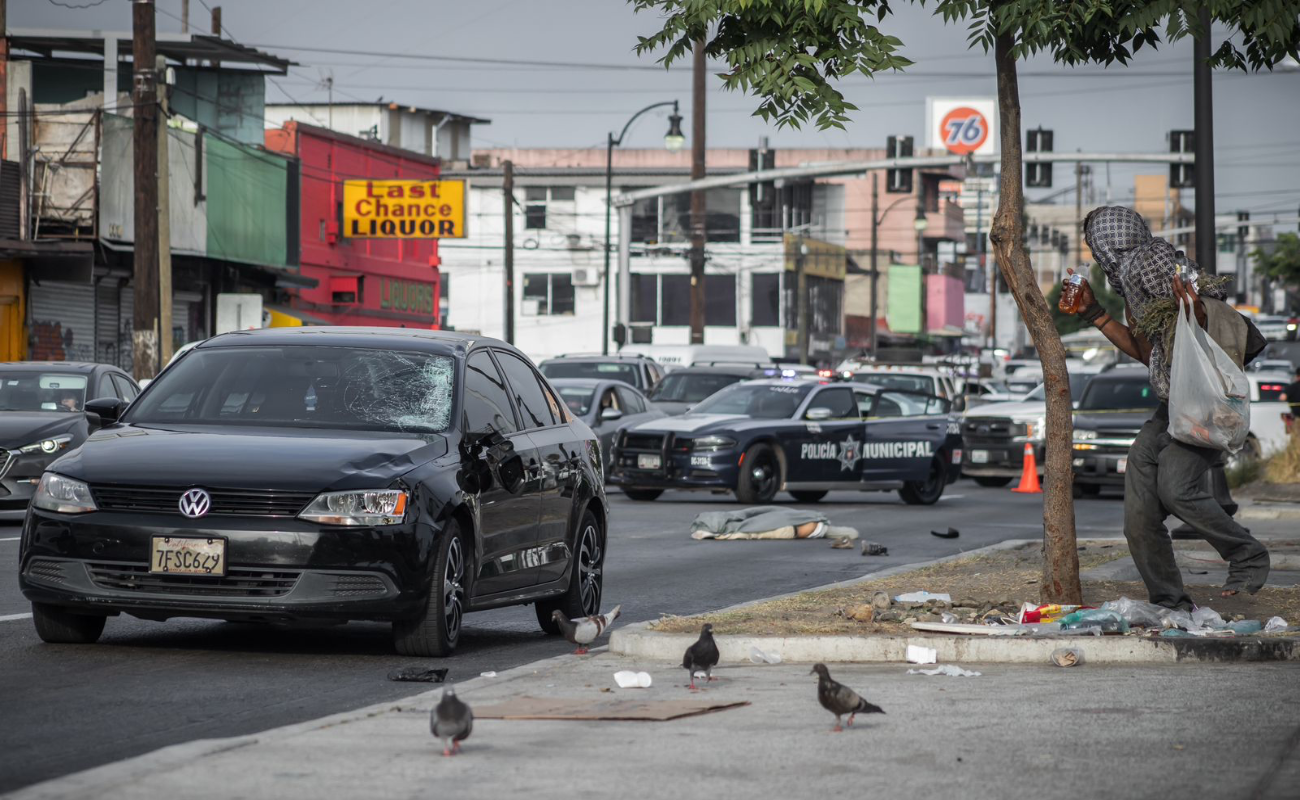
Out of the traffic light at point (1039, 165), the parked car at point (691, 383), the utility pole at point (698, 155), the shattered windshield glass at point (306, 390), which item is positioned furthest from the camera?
the utility pole at point (698, 155)

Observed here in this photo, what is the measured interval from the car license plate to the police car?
620 inches

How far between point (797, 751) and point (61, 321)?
3111cm

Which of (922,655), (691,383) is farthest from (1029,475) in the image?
(922,655)

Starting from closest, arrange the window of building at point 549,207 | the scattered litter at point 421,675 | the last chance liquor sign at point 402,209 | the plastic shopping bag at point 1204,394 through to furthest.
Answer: the scattered litter at point 421,675 < the plastic shopping bag at point 1204,394 < the last chance liquor sign at point 402,209 < the window of building at point 549,207

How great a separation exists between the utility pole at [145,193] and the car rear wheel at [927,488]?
10716 mm

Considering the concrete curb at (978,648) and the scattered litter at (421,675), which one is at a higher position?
the concrete curb at (978,648)

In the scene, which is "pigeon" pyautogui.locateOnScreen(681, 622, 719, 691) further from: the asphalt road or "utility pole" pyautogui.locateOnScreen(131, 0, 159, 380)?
"utility pole" pyautogui.locateOnScreen(131, 0, 159, 380)

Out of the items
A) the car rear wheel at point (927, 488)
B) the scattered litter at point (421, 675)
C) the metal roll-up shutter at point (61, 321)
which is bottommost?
the car rear wheel at point (927, 488)

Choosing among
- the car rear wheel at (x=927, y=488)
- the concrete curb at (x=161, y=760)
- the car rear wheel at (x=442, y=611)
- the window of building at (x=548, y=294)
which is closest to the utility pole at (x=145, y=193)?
the car rear wheel at (x=927, y=488)

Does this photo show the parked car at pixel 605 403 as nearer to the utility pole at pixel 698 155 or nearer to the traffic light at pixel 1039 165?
the traffic light at pixel 1039 165

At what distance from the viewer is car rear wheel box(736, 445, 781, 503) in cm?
2444

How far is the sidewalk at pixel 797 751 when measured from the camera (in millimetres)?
5816

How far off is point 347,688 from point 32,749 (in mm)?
1879

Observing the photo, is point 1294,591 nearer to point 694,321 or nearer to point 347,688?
point 347,688
